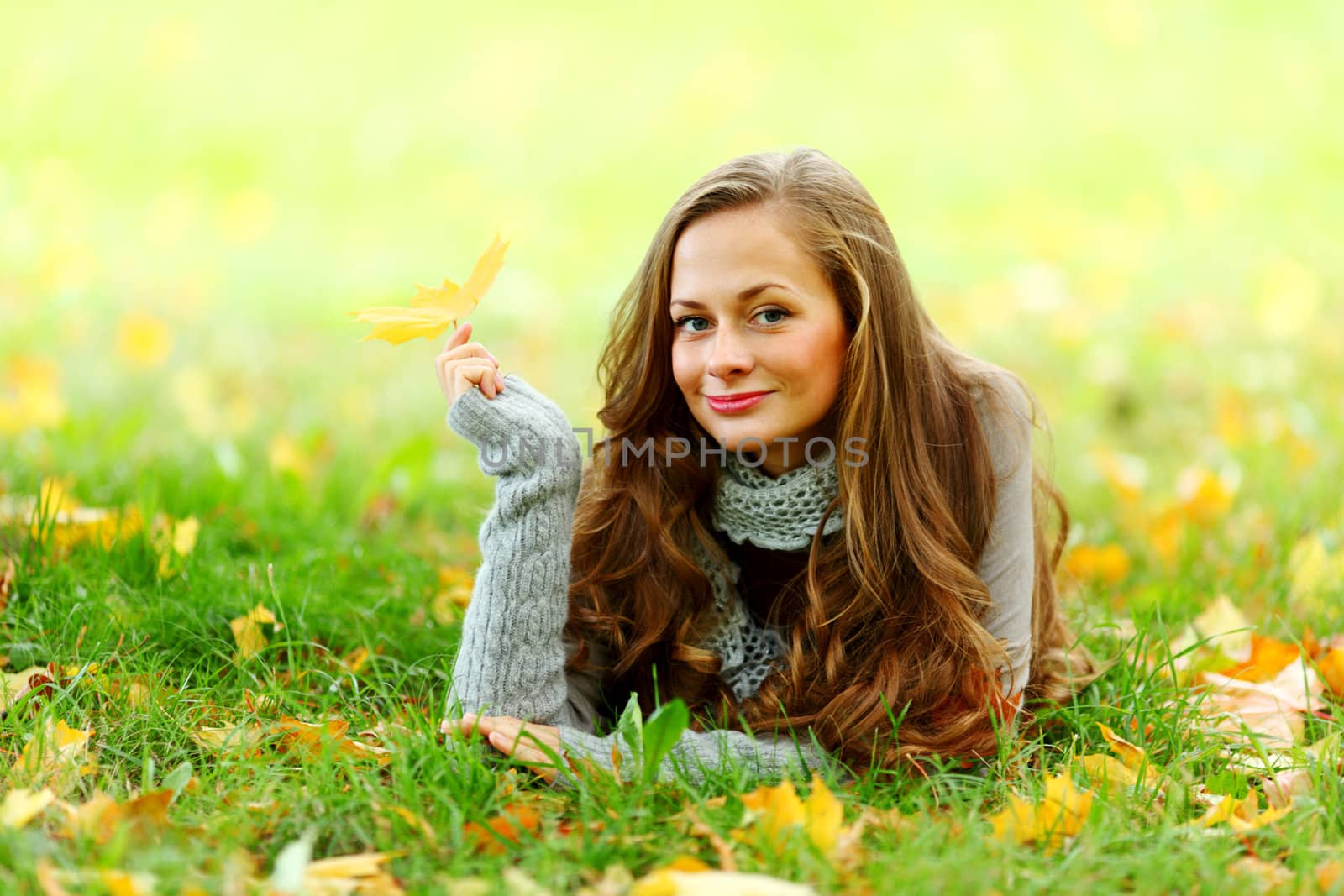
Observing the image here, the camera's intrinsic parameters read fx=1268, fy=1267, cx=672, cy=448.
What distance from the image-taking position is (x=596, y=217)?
21.1ft

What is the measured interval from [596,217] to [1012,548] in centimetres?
461


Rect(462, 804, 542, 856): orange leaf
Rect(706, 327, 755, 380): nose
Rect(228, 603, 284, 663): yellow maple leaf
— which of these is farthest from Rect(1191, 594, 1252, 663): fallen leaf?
Rect(228, 603, 284, 663): yellow maple leaf

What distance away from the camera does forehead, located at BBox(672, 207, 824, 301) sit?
6.42 ft

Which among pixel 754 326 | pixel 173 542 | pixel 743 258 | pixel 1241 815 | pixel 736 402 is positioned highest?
pixel 743 258

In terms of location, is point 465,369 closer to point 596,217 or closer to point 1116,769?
point 1116,769

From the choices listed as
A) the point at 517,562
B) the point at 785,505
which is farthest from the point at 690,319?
the point at 517,562

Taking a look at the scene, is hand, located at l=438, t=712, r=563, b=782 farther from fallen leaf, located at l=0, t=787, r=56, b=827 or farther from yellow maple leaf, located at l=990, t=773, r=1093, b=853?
yellow maple leaf, located at l=990, t=773, r=1093, b=853

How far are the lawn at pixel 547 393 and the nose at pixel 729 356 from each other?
24.3 inches

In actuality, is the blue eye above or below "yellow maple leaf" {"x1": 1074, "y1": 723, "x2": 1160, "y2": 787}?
above

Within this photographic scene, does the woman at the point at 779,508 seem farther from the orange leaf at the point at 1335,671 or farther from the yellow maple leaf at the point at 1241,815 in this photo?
the orange leaf at the point at 1335,671

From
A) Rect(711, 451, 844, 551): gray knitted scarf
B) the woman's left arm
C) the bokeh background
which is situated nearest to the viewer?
the woman's left arm

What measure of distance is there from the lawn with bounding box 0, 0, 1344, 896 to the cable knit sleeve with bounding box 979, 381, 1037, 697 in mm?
168

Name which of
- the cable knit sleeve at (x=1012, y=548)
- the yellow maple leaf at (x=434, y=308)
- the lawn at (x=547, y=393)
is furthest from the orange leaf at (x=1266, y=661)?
the yellow maple leaf at (x=434, y=308)

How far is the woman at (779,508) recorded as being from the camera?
197 cm
